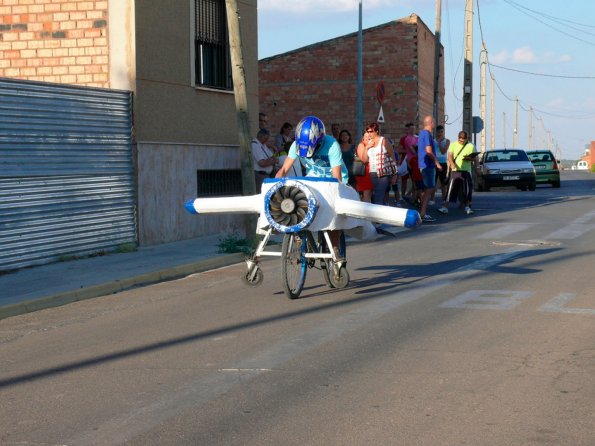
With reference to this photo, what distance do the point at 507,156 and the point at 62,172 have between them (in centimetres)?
2487

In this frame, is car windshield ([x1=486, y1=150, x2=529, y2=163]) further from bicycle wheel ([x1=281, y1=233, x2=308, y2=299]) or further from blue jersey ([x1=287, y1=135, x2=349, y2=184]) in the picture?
bicycle wheel ([x1=281, y1=233, x2=308, y2=299])

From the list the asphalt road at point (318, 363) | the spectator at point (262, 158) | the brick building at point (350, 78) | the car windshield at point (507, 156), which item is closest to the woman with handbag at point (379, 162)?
the spectator at point (262, 158)

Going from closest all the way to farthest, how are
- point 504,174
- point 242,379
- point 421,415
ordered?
point 421,415
point 242,379
point 504,174

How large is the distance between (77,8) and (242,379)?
11.2m

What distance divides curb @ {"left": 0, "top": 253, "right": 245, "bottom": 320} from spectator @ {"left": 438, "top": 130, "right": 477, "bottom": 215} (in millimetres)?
8898

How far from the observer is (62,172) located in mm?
14453

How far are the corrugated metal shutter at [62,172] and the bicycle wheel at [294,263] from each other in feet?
15.0

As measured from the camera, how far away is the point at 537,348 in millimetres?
7609

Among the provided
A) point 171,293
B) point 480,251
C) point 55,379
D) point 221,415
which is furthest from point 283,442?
point 480,251

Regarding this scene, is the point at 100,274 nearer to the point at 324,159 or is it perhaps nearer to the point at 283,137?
the point at 324,159

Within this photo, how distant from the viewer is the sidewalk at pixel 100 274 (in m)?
10.8

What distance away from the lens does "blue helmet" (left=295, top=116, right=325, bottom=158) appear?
1024cm

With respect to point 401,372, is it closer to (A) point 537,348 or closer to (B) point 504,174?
(A) point 537,348

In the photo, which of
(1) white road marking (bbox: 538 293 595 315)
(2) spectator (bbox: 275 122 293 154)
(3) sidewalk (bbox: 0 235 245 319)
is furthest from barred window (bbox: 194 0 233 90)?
(1) white road marking (bbox: 538 293 595 315)
